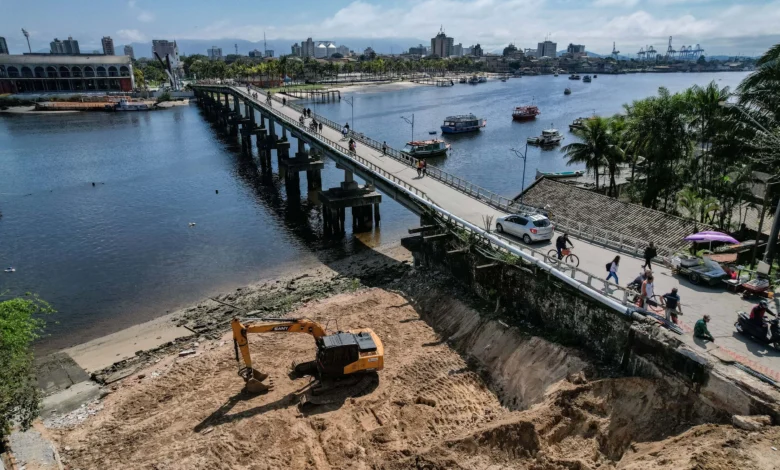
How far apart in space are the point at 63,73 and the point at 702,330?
18819cm

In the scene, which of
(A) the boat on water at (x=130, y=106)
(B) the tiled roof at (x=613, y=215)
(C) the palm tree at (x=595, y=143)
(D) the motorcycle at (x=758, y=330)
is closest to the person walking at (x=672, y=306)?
(D) the motorcycle at (x=758, y=330)

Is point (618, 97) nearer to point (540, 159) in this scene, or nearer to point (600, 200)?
point (540, 159)

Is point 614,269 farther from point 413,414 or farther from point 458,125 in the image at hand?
point 458,125

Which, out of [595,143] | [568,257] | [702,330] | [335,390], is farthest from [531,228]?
[595,143]

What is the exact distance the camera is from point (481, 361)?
2205cm

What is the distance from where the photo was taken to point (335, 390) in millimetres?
21172

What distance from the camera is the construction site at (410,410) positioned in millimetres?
15242

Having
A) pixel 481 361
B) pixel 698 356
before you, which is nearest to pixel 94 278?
pixel 481 361

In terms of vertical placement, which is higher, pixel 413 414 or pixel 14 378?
pixel 14 378

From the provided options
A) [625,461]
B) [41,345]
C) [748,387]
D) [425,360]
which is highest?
[748,387]

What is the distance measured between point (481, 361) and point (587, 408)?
243 inches

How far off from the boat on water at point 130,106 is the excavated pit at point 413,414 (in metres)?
142

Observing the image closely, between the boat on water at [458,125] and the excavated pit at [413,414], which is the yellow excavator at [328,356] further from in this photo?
the boat on water at [458,125]

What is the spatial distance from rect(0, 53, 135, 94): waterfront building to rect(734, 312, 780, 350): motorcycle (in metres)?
187
